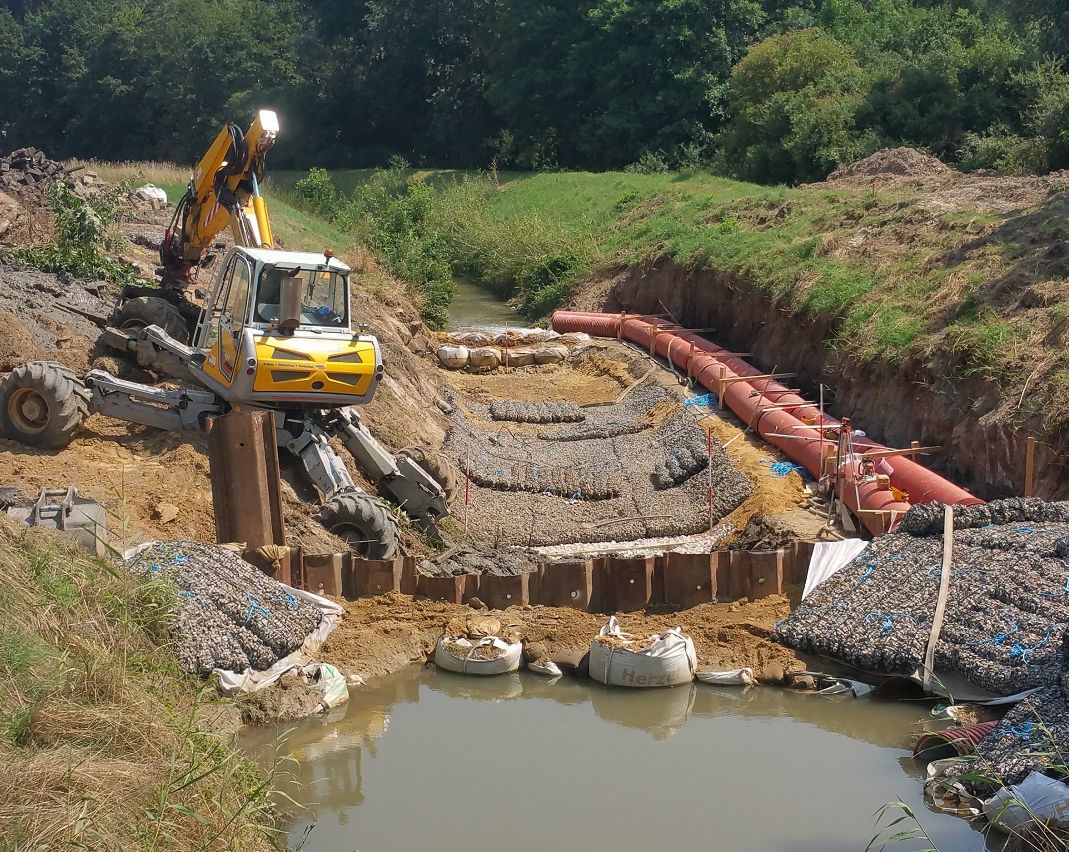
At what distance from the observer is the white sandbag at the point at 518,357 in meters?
25.9

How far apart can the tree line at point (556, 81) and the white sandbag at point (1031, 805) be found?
23.2 meters

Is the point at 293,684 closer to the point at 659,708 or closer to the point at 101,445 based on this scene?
the point at 659,708

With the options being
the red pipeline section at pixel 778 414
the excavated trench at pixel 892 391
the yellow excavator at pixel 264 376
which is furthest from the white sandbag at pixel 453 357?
the yellow excavator at pixel 264 376

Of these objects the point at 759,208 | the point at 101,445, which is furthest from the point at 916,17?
the point at 101,445

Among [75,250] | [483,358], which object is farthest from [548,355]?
[75,250]

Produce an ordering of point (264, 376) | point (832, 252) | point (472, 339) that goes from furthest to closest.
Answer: point (472, 339), point (832, 252), point (264, 376)

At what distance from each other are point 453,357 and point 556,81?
3393 cm

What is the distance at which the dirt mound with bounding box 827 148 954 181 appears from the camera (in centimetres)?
3038

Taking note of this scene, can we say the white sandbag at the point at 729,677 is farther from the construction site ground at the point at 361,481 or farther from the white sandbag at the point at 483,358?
the white sandbag at the point at 483,358

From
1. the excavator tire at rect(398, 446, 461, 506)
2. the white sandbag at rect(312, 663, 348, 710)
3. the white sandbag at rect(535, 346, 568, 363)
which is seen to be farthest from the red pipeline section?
the white sandbag at rect(312, 663, 348, 710)

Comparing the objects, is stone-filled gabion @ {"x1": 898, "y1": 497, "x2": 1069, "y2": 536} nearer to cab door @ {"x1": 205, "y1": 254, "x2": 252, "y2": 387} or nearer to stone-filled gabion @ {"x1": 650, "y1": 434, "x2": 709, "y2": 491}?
stone-filled gabion @ {"x1": 650, "y1": 434, "x2": 709, "y2": 491}

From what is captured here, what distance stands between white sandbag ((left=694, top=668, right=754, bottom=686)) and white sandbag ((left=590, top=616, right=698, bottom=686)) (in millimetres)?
106

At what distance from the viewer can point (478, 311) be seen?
35.2 metres

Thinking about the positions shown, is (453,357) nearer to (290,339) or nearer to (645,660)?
(290,339)
